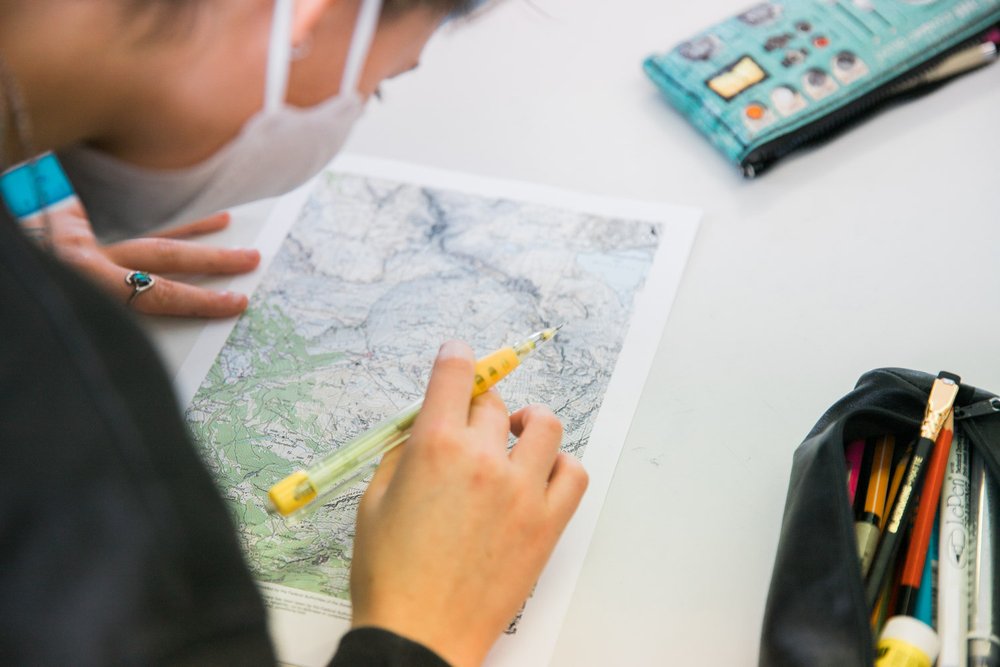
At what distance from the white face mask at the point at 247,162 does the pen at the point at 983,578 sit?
457 mm

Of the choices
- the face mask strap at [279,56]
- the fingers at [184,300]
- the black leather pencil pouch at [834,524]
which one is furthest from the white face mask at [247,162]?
the black leather pencil pouch at [834,524]

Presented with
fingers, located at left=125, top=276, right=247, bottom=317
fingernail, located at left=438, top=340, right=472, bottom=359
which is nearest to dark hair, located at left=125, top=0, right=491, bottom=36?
fingernail, located at left=438, top=340, right=472, bottom=359

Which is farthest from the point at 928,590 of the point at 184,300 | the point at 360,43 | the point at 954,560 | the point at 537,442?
the point at 184,300

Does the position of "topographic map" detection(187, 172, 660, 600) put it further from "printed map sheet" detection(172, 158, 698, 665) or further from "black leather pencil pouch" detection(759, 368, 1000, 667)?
"black leather pencil pouch" detection(759, 368, 1000, 667)

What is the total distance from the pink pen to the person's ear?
0.42m

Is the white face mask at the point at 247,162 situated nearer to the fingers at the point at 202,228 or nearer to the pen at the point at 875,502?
the fingers at the point at 202,228

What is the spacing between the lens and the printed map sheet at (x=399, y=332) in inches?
25.4

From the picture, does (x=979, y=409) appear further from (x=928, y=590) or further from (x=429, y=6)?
(x=429, y=6)

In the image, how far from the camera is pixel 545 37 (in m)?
1.06

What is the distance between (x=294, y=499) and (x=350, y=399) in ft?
0.48

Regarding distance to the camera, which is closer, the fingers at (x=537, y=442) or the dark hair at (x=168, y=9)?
the dark hair at (x=168, y=9)

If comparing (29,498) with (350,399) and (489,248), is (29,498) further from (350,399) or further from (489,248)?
(489,248)

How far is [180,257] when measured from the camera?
33.4 inches

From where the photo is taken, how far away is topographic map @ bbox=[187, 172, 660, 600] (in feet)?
2.28
